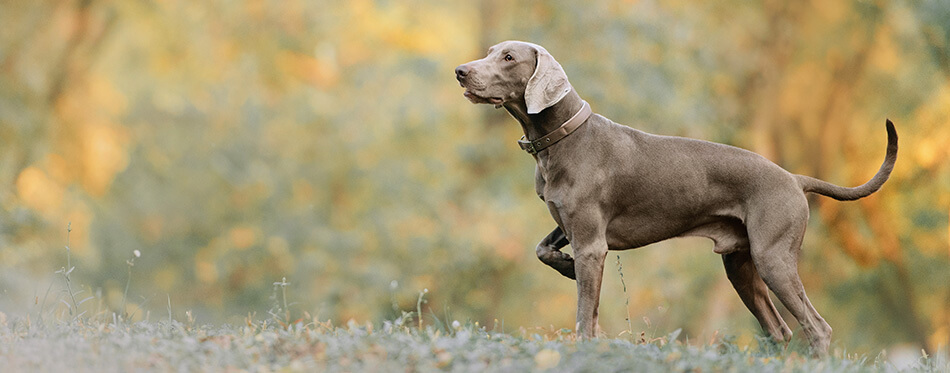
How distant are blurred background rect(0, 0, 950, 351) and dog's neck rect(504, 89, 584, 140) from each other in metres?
7.81

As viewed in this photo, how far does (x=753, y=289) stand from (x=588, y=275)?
1.28 meters

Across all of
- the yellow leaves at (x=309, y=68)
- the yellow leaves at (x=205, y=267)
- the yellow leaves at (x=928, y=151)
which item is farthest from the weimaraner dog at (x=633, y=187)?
the yellow leaves at (x=205, y=267)

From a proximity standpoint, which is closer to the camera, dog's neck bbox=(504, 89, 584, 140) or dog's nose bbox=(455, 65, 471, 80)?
dog's nose bbox=(455, 65, 471, 80)

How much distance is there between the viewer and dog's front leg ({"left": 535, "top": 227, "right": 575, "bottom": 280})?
5.88 metres

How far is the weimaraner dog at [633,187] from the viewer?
18.0 feet

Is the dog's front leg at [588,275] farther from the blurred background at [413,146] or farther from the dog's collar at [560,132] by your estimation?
the blurred background at [413,146]

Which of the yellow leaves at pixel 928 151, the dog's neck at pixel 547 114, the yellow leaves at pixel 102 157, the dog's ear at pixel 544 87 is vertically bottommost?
the yellow leaves at pixel 928 151

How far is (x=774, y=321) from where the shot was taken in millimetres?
6102

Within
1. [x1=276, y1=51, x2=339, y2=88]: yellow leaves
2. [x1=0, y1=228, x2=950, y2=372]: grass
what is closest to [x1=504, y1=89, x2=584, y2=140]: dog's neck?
[x1=0, y1=228, x2=950, y2=372]: grass

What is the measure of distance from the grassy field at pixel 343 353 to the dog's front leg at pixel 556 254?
781 millimetres

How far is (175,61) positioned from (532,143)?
49.2 feet

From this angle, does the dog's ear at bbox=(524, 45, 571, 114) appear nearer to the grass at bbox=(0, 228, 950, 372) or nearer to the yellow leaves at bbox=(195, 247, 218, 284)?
the grass at bbox=(0, 228, 950, 372)

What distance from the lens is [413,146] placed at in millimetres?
18266

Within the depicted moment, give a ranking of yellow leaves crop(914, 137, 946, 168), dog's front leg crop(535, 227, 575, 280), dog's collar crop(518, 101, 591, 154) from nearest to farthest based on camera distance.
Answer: dog's collar crop(518, 101, 591, 154) < dog's front leg crop(535, 227, 575, 280) < yellow leaves crop(914, 137, 946, 168)
